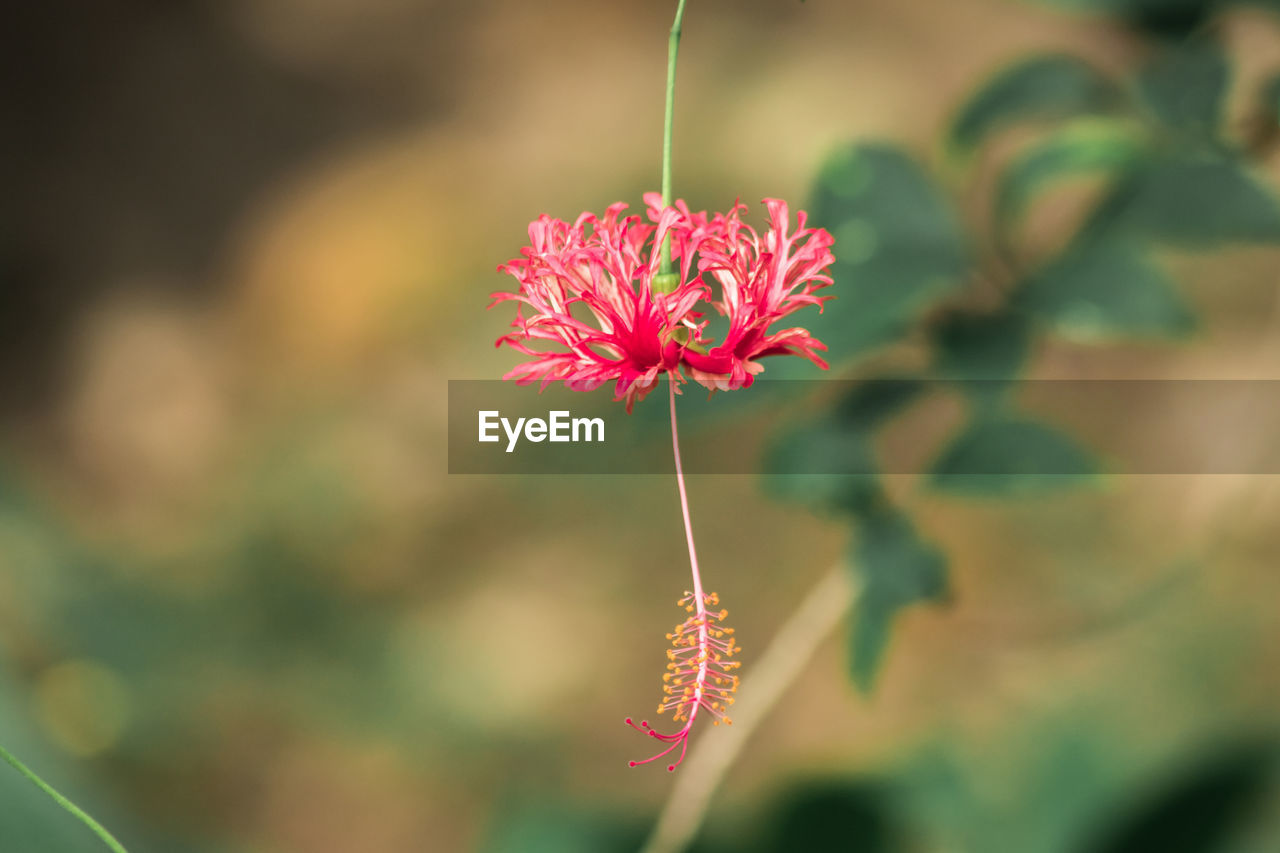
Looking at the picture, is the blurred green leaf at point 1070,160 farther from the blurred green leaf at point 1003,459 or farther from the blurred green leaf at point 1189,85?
the blurred green leaf at point 1003,459

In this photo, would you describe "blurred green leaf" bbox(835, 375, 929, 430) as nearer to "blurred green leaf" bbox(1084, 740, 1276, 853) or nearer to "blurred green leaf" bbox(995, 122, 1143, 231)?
"blurred green leaf" bbox(995, 122, 1143, 231)

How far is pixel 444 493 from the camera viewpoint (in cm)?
130

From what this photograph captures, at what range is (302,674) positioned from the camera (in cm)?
125

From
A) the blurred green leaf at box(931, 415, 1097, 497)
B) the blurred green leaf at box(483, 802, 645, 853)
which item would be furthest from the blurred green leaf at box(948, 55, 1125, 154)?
the blurred green leaf at box(483, 802, 645, 853)

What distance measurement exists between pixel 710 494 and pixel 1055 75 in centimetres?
66

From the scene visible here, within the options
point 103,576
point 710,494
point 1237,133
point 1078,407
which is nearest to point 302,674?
point 103,576

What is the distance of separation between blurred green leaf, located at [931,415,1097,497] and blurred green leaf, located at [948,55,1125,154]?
0.72ft

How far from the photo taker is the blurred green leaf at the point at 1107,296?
0.72 meters

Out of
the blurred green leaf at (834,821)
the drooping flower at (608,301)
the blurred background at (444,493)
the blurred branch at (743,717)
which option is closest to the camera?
the drooping flower at (608,301)

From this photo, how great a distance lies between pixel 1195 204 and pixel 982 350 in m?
0.19

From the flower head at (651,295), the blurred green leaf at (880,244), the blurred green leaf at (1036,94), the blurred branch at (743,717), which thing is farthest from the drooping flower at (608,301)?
the blurred branch at (743,717)

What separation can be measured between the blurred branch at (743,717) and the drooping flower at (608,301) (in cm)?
51

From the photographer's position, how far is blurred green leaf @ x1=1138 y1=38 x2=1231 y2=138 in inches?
27.8

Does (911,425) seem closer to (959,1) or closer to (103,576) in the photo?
(959,1)
